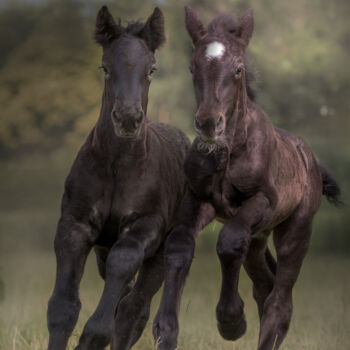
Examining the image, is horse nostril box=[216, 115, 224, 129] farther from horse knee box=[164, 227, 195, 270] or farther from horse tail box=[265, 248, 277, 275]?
horse tail box=[265, 248, 277, 275]

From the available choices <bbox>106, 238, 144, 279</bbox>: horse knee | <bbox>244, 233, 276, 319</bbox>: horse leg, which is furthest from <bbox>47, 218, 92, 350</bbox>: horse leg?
<bbox>244, 233, 276, 319</bbox>: horse leg

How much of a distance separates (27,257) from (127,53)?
9794 mm

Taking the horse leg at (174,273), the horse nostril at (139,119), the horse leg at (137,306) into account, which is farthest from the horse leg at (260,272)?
the horse nostril at (139,119)

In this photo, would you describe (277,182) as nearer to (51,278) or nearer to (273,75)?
(51,278)

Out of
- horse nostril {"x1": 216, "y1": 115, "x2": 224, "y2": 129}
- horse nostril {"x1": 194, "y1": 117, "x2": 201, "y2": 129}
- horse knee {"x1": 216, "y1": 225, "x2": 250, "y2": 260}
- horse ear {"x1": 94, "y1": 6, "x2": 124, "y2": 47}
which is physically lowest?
horse knee {"x1": 216, "y1": 225, "x2": 250, "y2": 260}

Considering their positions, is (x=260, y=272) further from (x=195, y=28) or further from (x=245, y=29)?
(x=195, y=28)

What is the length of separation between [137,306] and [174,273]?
921mm

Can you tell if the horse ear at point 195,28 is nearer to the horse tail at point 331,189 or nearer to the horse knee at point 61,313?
the horse knee at point 61,313

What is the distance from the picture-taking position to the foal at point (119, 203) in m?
7.05

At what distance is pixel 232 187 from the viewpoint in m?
7.59

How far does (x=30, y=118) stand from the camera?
1889 cm

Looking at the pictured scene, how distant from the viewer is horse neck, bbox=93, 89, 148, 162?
7574 millimetres

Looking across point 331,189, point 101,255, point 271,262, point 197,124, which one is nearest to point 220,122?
A: point 197,124

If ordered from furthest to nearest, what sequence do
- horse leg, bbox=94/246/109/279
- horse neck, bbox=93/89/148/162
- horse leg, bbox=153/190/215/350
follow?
horse leg, bbox=94/246/109/279 < horse neck, bbox=93/89/148/162 < horse leg, bbox=153/190/215/350
